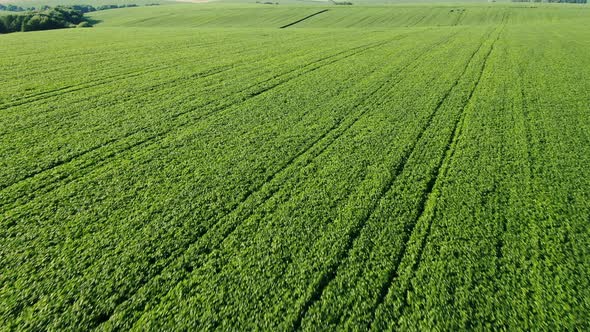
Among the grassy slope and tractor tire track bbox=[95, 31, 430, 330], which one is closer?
tractor tire track bbox=[95, 31, 430, 330]

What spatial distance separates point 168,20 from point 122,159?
6947 cm

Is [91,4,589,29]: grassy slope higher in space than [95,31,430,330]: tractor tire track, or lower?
higher

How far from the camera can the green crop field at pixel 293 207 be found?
153 inches

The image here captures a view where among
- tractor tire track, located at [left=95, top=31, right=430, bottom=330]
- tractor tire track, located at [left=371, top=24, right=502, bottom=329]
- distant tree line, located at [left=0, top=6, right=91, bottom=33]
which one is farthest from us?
distant tree line, located at [left=0, top=6, right=91, bottom=33]

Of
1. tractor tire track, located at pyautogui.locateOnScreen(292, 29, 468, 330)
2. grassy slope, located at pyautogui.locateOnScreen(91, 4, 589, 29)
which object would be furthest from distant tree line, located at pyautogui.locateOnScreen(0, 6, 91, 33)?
tractor tire track, located at pyautogui.locateOnScreen(292, 29, 468, 330)

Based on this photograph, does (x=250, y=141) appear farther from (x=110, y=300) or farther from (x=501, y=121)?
(x=501, y=121)

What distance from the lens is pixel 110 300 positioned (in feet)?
12.7

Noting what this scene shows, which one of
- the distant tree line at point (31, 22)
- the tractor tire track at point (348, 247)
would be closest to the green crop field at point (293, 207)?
the tractor tire track at point (348, 247)

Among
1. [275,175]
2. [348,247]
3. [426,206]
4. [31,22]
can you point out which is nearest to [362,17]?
[31,22]

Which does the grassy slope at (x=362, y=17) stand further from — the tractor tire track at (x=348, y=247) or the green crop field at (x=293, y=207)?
the tractor tire track at (x=348, y=247)

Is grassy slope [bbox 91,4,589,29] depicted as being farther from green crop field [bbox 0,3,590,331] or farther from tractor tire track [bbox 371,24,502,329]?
tractor tire track [bbox 371,24,502,329]

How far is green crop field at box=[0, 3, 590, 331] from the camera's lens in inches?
153

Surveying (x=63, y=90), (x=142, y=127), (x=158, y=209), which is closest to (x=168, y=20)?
(x=63, y=90)

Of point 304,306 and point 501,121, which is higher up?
point 501,121
